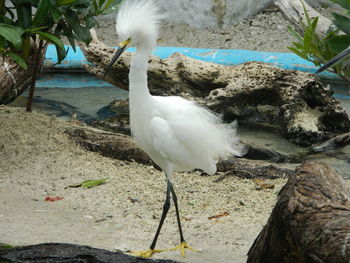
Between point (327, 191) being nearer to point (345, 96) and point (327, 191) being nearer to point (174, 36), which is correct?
point (345, 96)

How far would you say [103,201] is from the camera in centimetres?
432

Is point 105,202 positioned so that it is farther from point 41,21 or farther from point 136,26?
point 41,21

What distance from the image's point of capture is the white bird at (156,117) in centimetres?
375

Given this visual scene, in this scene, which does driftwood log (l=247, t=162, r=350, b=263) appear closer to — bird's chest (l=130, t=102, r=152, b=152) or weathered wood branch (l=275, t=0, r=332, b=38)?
bird's chest (l=130, t=102, r=152, b=152)

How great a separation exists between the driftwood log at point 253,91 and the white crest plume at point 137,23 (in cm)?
268

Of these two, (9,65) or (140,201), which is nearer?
(140,201)

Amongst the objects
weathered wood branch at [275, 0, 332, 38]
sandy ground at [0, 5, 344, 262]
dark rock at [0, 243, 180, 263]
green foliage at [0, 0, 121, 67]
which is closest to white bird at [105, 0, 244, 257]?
sandy ground at [0, 5, 344, 262]

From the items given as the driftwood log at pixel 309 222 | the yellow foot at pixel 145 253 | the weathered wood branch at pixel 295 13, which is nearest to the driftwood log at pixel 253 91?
the weathered wood branch at pixel 295 13

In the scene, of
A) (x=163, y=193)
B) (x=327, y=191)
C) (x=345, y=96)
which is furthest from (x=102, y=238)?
(x=345, y=96)

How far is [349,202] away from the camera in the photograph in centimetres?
245

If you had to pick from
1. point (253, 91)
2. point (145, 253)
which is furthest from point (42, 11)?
point (253, 91)

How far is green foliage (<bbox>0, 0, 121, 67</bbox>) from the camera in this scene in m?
4.46

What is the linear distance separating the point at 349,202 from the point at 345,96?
261 inches

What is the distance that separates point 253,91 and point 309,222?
4.35 m
